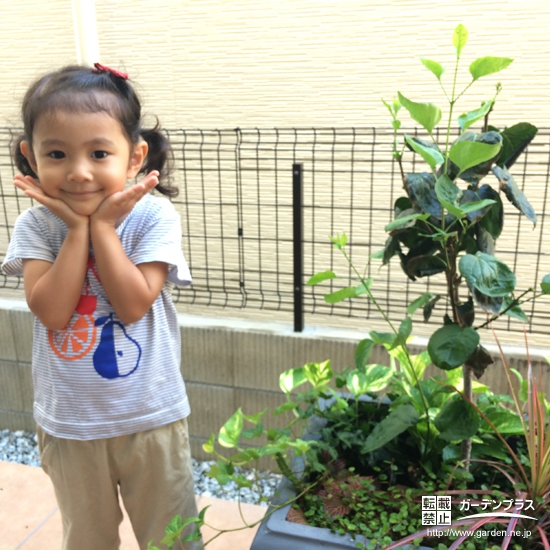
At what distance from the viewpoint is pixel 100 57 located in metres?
3.18

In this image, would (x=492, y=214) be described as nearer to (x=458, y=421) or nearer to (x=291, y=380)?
(x=458, y=421)

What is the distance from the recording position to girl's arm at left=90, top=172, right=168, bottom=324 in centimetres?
98

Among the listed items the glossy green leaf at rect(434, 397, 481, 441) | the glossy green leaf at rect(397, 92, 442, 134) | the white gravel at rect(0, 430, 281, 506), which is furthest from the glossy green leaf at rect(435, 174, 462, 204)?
the white gravel at rect(0, 430, 281, 506)

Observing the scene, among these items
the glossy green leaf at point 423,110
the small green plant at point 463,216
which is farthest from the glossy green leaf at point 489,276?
the glossy green leaf at point 423,110

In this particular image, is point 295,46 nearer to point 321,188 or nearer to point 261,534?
point 321,188

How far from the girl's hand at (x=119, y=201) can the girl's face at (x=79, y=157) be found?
0.02m

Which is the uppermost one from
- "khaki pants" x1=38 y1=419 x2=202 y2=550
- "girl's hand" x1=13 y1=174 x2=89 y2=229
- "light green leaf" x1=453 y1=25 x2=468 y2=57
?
"light green leaf" x1=453 y1=25 x2=468 y2=57

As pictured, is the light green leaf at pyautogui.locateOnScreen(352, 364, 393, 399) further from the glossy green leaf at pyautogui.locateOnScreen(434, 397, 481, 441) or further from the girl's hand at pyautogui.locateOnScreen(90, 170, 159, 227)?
the girl's hand at pyautogui.locateOnScreen(90, 170, 159, 227)

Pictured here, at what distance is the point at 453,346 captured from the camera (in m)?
0.99

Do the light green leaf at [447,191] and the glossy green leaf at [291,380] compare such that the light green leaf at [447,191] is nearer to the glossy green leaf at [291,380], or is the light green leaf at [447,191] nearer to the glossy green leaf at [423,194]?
the glossy green leaf at [423,194]

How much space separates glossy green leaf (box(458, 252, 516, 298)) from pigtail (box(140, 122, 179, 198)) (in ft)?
2.37

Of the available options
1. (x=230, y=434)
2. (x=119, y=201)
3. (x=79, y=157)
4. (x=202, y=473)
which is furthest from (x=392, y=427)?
(x=202, y=473)

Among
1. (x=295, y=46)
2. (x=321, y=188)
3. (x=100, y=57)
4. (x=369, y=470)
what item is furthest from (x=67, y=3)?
(x=369, y=470)

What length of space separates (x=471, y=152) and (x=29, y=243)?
0.87 metres
